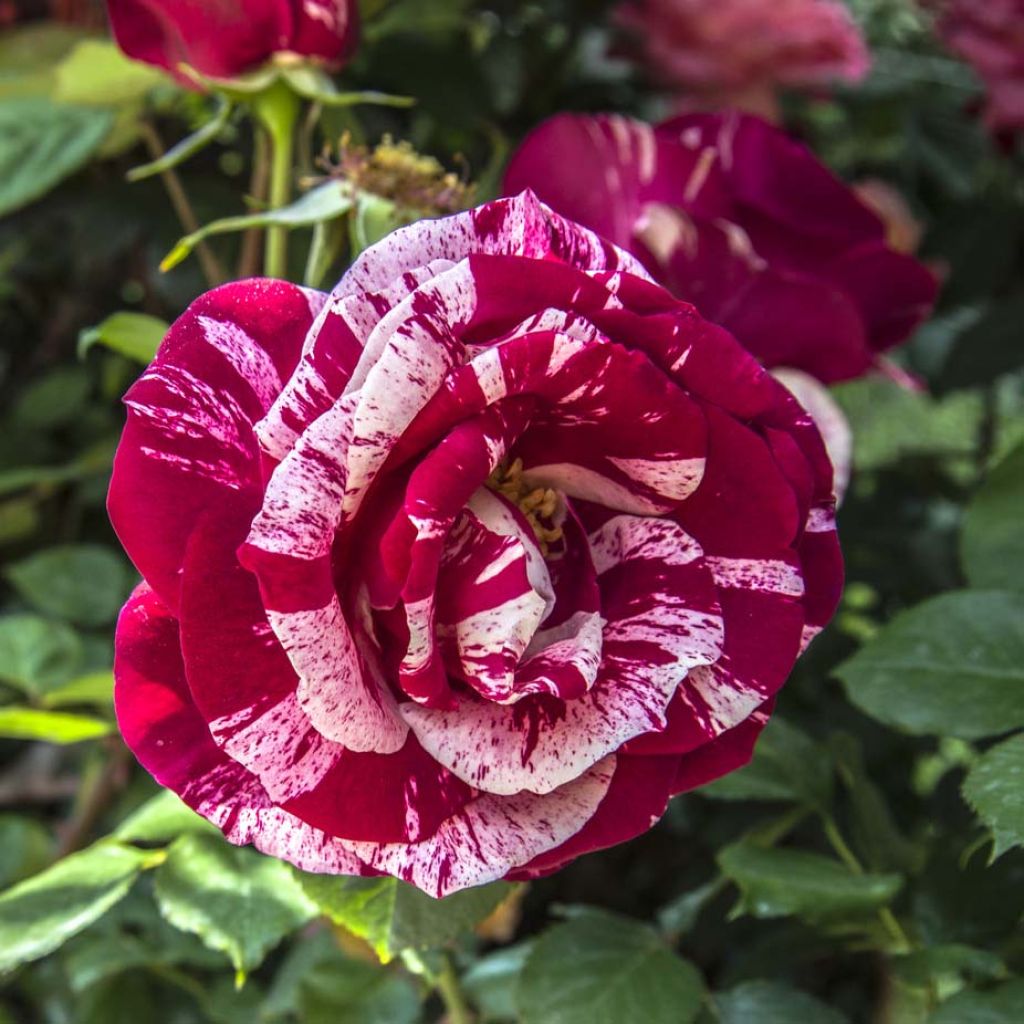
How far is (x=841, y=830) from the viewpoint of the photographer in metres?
0.77

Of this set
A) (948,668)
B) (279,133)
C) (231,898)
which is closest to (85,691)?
(231,898)

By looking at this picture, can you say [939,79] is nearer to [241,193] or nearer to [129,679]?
[241,193]

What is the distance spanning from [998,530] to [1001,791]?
0.18m

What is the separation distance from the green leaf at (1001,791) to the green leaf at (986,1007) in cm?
8

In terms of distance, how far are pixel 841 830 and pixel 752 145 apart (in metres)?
0.47

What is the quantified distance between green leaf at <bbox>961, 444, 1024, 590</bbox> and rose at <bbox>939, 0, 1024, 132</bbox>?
468mm

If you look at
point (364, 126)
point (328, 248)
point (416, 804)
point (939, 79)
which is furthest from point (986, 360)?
point (416, 804)

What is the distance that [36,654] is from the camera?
0.59m

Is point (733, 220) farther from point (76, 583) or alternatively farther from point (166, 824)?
point (76, 583)

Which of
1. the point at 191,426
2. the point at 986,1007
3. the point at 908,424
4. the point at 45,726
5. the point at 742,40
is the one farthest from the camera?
the point at 908,424

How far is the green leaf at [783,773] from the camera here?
50 cm

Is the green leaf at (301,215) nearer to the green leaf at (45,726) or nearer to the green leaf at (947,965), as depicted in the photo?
the green leaf at (45,726)

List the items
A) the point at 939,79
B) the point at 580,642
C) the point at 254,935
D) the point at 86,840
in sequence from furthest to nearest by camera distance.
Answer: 1. the point at 939,79
2. the point at 86,840
3. the point at 254,935
4. the point at 580,642

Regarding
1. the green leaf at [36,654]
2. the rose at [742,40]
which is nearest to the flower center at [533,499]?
the green leaf at [36,654]
